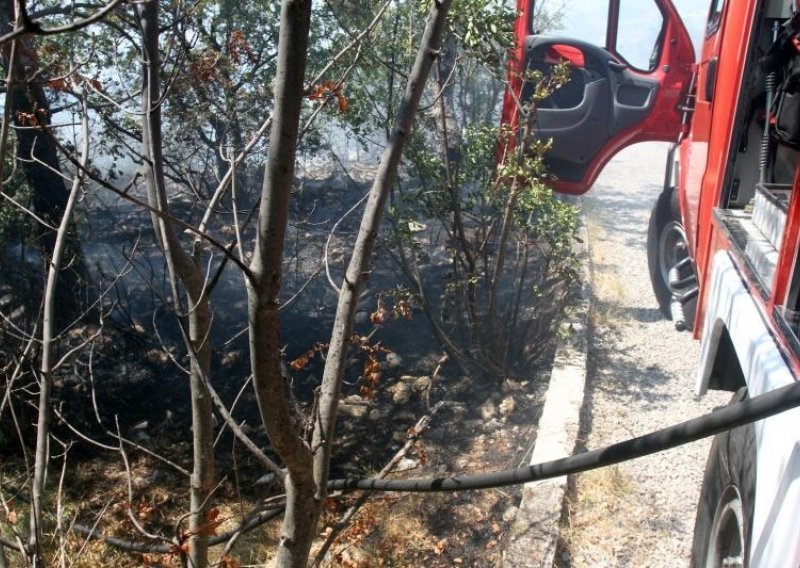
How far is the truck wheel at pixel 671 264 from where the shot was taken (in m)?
5.32

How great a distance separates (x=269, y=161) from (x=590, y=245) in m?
7.07

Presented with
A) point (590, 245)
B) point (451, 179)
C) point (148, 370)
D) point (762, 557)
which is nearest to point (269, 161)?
point (762, 557)

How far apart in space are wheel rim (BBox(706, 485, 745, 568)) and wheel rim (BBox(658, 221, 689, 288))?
3431 mm

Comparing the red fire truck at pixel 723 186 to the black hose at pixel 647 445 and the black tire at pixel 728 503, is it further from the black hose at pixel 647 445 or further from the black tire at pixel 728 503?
the black hose at pixel 647 445

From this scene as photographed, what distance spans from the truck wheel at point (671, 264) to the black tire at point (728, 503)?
2.69 meters

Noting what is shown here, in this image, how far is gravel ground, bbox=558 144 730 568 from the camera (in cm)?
325

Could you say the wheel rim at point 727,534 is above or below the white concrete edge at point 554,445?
above

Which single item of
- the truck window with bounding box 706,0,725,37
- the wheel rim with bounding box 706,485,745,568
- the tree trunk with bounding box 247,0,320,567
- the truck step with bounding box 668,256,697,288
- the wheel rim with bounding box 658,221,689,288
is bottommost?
the wheel rim with bounding box 706,485,745,568

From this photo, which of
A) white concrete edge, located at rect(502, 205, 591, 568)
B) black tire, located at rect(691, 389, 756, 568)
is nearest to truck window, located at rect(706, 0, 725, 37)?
white concrete edge, located at rect(502, 205, 591, 568)

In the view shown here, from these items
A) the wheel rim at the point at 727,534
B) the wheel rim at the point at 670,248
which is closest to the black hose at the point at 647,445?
the wheel rim at the point at 727,534

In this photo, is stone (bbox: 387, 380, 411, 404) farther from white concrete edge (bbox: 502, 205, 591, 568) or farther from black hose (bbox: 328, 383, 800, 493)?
black hose (bbox: 328, 383, 800, 493)

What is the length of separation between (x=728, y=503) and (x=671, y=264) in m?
3.77

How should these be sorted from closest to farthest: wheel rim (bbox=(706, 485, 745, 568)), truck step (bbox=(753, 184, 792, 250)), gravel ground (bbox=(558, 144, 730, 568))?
wheel rim (bbox=(706, 485, 745, 568)) < truck step (bbox=(753, 184, 792, 250)) < gravel ground (bbox=(558, 144, 730, 568))

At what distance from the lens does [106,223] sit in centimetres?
817
